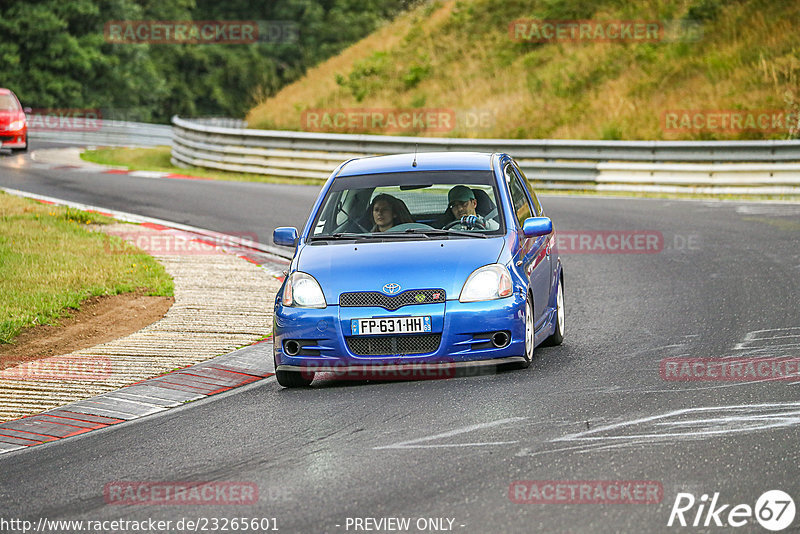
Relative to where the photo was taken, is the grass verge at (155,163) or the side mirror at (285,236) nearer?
the side mirror at (285,236)

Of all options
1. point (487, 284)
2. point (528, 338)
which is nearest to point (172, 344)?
point (487, 284)

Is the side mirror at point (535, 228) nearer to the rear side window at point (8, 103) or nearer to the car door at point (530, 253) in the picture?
the car door at point (530, 253)

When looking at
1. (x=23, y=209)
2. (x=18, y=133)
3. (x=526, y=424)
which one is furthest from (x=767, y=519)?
(x=18, y=133)

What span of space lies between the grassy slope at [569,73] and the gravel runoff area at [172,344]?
1539 centimetres

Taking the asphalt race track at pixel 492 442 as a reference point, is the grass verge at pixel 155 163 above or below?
above

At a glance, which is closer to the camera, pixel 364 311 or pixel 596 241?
pixel 364 311

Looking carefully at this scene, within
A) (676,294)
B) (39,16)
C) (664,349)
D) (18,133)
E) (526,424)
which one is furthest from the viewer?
(39,16)

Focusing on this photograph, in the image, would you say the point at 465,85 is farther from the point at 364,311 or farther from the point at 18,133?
the point at 364,311

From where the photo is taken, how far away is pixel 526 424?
686 cm

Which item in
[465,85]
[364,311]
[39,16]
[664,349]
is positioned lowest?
[664,349]

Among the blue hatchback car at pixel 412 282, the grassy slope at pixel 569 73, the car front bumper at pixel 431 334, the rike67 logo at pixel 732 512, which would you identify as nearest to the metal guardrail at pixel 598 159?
the grassy slope at pixel 569 73

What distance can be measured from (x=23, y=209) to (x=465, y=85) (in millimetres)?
18195
